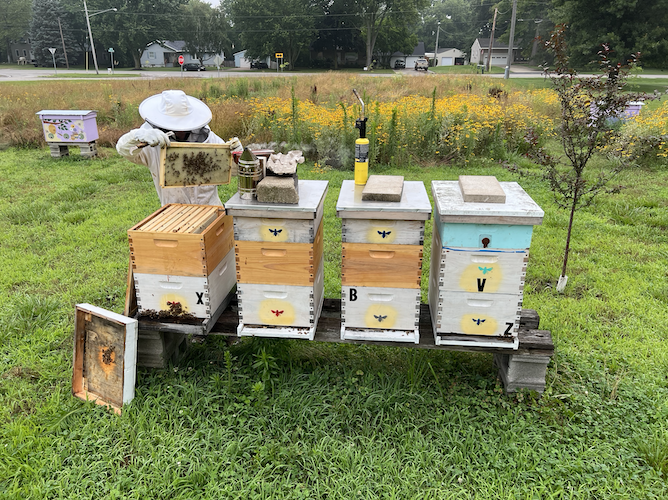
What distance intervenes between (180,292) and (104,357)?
29.5 inches

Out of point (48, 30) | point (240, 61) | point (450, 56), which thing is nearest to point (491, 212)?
point (48, 30)

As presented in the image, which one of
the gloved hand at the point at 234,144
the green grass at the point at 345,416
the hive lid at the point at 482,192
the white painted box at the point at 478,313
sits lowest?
the green grass at the point at 345,416

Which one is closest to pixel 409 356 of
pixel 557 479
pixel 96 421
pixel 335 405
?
pixel 335 405

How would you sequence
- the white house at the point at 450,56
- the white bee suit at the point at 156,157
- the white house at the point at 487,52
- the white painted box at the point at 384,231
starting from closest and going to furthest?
the white painted box at the point at 384,231, the white bee suit at the point at 156,157, the white house at the point at 487,52, the white house at the point at 450,56

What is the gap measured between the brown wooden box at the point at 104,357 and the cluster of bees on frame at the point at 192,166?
101 cm

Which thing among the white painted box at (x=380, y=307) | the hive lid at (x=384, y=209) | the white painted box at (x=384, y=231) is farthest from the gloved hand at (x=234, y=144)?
the white painted box at (x=380, y=307)

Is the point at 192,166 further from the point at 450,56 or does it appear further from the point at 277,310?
the point at 450,56

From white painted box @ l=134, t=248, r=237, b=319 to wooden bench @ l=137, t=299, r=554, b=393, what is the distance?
114 millimetres

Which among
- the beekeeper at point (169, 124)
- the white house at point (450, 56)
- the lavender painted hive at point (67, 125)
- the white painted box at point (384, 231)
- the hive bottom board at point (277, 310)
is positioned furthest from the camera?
the white house at point (450, 56)

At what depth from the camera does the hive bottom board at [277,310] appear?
2.88 metres

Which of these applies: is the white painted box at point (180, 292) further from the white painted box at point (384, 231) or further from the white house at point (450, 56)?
the white house at point (450, 56)

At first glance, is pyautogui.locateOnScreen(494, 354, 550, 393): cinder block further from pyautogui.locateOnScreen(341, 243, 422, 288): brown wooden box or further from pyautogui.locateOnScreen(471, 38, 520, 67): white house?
pyautogui.locateOnScreen(471, 38, 520, 67): white house

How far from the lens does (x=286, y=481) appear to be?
2.61m

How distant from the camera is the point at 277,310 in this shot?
294 cm
